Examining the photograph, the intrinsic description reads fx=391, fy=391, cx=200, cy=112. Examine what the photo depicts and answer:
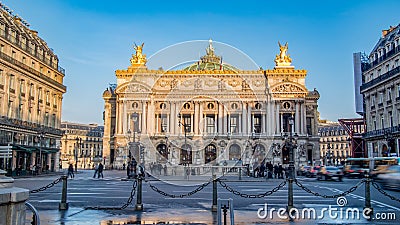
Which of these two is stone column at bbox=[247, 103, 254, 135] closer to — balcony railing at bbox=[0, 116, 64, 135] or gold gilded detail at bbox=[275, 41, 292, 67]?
gold gilded detail at bbox=[275, 41, 292, 67]

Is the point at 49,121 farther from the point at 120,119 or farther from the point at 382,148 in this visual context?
the point at 382,148

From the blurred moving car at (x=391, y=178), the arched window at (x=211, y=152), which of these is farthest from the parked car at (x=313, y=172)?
the arched window at (x=211, y=152)

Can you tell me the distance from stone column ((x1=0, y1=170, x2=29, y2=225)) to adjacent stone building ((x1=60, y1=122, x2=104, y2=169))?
126 m

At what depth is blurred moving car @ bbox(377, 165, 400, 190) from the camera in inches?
922

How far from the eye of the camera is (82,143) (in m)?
136

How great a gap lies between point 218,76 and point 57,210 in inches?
2624

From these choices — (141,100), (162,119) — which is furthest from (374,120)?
(141,100)

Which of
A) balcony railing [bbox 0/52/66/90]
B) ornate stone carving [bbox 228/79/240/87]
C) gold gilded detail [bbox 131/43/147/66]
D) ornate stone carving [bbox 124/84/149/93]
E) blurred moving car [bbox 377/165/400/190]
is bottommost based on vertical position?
blurred moving car [bbox 377/165/400/190]

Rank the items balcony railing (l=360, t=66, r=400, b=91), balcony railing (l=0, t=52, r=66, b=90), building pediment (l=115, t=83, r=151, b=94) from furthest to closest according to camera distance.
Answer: building pediment (l=115, t=83, r=151, b=94) < balcony railing (l=360, t=66, r=400, b=91) < balcony railing (l=0, t=52, r=66, b=90)

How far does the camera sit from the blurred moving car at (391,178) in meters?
23.4

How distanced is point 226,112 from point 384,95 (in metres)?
33.9

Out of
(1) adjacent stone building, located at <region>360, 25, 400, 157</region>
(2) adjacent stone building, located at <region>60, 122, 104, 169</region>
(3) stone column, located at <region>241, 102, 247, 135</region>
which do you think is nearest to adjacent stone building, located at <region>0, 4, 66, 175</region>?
(3) stone column, located at <region>241, 102, 247, 135</region>

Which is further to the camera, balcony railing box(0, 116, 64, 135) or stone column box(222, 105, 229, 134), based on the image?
stone column box(222, 105, 229, 134)

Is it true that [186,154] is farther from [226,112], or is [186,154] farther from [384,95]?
[384,95]
